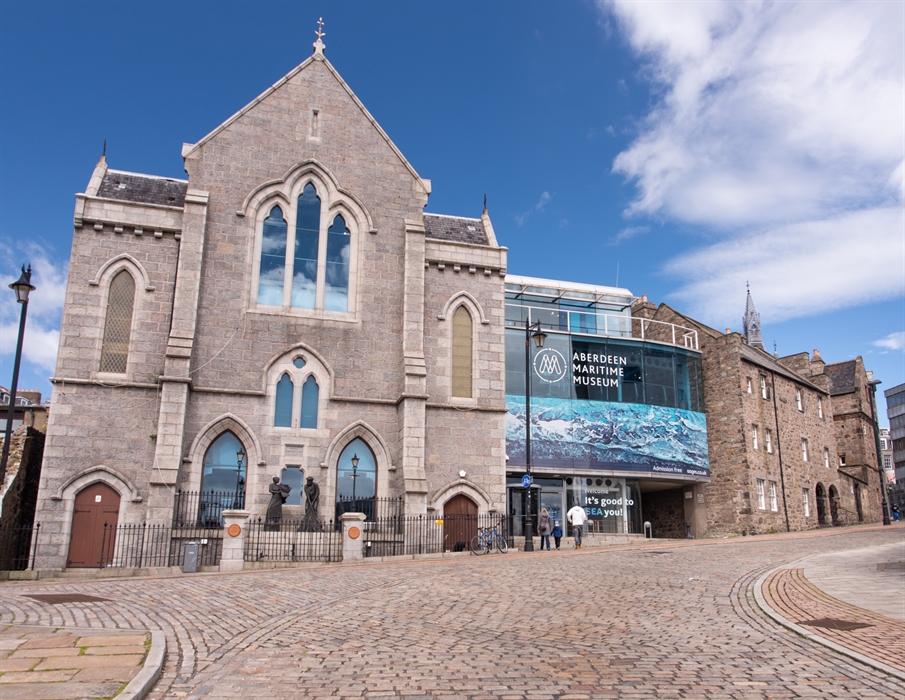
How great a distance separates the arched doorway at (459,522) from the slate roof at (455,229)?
33.5 feet

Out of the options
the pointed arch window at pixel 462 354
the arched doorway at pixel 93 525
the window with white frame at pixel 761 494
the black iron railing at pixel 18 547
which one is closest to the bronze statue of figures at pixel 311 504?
the arched doorway at pixel 93 525

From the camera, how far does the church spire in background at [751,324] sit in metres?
123

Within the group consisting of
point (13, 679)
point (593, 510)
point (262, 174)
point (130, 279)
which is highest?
point (262, 174)

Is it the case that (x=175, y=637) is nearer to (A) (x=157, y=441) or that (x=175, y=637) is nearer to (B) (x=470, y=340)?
(A) (x=157, y=441)

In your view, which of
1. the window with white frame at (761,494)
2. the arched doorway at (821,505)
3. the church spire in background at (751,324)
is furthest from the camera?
the church spire in background at (751,324)

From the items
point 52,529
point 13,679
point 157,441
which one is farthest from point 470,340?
point 13,679

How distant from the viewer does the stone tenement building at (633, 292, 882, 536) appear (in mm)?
40750

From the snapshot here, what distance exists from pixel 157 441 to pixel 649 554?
15289 millimetres

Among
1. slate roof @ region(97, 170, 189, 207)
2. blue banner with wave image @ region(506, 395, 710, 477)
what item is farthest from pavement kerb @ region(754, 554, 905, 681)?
slate roof @ region(97, 170, 189, 207)

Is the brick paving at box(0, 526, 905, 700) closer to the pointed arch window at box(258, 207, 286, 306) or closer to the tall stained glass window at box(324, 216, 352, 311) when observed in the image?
the pointed arch window at box(258, 207, 286, 306)

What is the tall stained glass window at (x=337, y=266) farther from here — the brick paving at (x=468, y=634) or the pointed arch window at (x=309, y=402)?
the brick paving at (x=468, y=634)

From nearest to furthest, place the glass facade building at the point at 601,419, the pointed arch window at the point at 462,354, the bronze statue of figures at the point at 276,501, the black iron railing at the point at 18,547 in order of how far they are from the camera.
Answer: the black iron railing at the point at 18,547
the bronze statue of figures at the point at 276,501
the pointed arch window at the point at 462,354
the glass facade building at the point at 601,419

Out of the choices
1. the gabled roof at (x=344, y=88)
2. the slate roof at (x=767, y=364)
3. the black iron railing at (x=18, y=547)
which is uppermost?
the gabled roof at (x=344, y=88)

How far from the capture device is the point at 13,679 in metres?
7.59
